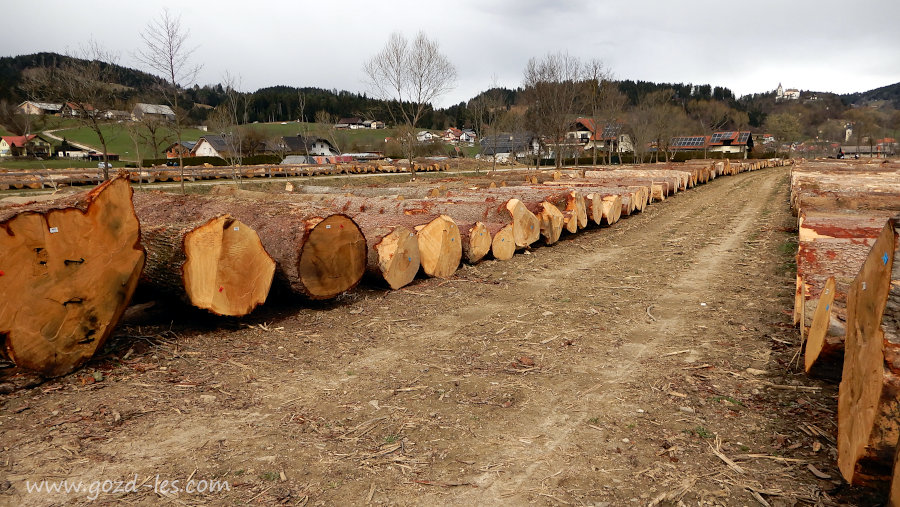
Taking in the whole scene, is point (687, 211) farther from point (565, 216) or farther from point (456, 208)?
point (456, 208)

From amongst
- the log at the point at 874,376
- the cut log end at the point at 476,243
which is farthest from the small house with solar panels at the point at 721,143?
the log at the point at 874,376

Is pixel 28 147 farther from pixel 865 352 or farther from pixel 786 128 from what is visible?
pixel 786 128

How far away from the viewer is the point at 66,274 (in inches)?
166

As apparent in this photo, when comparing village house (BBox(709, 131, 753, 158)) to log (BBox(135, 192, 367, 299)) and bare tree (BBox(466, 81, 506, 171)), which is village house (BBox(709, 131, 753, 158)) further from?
log (BBox(135, 192, 367, 299))

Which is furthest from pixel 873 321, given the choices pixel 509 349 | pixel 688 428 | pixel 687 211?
pixel 687 211

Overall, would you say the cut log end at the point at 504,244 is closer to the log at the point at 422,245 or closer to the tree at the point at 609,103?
the log at the point at 422,245

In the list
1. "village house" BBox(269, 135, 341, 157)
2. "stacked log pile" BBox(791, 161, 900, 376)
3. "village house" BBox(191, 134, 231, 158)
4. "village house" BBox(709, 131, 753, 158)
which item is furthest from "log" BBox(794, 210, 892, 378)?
"village house" BBox(709, 131, 753, 158)

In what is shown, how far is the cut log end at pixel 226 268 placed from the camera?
16.4 feet

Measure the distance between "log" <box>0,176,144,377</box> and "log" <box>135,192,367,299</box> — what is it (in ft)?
4.97

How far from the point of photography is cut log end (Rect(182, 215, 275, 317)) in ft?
16.4

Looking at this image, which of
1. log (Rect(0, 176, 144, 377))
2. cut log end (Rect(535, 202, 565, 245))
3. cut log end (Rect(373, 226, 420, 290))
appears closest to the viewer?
log (Rect(0, 176, 144, 377))

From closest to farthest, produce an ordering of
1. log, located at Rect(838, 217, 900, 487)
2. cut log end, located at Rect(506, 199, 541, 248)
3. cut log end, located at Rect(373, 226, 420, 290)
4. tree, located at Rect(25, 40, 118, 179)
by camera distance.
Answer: log, located at Rect(838, 217, 900, 487) → cut log end, located at Rect(373, 226, 420, 290) → cut log end, located at Rect(506, 199, 541, 248) → tree, located at Rect(25, 40, 118, 179)

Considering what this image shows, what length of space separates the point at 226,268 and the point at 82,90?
1956 cm

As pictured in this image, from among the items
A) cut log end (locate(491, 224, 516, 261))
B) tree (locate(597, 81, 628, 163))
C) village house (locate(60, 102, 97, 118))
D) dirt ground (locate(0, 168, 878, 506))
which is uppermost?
tree (locate(597, 81, 628, 163))
